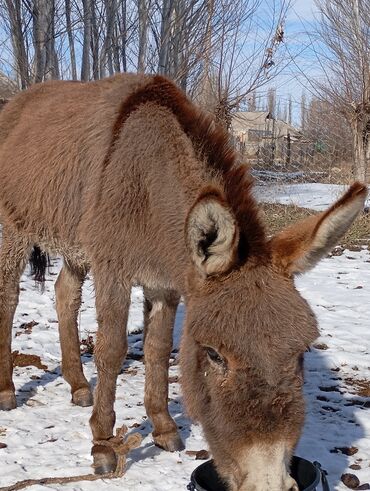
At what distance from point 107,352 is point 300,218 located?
8096 millimetres

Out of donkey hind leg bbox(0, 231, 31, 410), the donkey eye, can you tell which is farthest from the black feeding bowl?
donkey hind leg bbox(0, 231, 31, 410)

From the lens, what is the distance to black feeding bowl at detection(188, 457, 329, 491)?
2.59 meters

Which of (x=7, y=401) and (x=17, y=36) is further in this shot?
(x=17, y=36)

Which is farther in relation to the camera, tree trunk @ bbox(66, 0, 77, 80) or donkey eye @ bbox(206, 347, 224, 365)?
tree trunk @ bbox(66, 0, 77, 80)

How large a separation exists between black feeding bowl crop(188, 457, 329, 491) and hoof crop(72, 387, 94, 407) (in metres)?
1.55

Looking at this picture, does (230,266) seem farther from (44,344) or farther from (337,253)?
(337,253)

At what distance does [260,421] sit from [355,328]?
12.3 ft

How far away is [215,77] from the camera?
9523 millimetres

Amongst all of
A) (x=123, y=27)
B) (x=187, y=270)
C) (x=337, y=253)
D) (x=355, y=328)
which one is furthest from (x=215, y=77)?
(x=187, y=270)

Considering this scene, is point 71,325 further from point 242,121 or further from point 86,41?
point 242,121

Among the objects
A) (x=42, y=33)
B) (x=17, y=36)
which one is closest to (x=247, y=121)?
(x=42, y=33)

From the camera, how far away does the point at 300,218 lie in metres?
10.8

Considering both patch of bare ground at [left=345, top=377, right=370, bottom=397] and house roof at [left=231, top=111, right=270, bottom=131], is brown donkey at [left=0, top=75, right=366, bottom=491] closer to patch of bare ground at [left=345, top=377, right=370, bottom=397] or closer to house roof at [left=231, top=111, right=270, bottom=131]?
patch of bare ground at [left=345, top=377, right=370, bottom=397]

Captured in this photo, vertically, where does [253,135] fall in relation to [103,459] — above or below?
above
